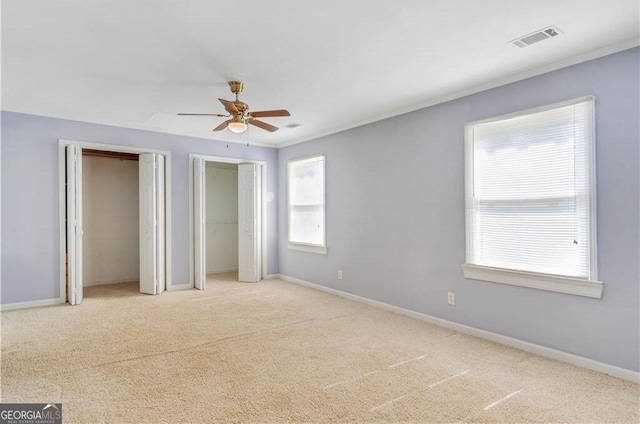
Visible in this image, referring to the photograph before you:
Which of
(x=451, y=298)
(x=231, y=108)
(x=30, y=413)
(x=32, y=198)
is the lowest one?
(x=30, y=413)

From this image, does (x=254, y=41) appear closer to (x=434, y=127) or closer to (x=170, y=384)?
(x=434, y=127)

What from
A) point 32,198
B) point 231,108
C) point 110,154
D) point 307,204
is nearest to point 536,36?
point 231,108

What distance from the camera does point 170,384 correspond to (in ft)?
8.54

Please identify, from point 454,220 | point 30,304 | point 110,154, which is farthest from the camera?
point 110,154

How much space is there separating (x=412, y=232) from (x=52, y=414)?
3629 millimetres

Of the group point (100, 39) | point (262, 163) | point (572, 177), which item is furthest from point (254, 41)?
point (262, 163)

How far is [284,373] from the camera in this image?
2.79 meters

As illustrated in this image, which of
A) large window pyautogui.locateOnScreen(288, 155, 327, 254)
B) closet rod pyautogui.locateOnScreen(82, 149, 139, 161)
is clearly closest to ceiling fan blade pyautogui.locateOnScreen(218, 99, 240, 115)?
large window pyautogui.locateOnScreen(288, 155, 327, 254)

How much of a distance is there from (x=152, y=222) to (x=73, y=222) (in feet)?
3.28

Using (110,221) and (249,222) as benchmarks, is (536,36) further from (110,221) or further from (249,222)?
(110,221)

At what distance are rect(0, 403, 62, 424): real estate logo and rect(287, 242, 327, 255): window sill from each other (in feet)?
12.7

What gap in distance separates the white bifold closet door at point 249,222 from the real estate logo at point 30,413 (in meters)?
4.16

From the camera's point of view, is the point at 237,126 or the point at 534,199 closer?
the point at 534,199

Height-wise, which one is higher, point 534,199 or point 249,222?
point 534,199
